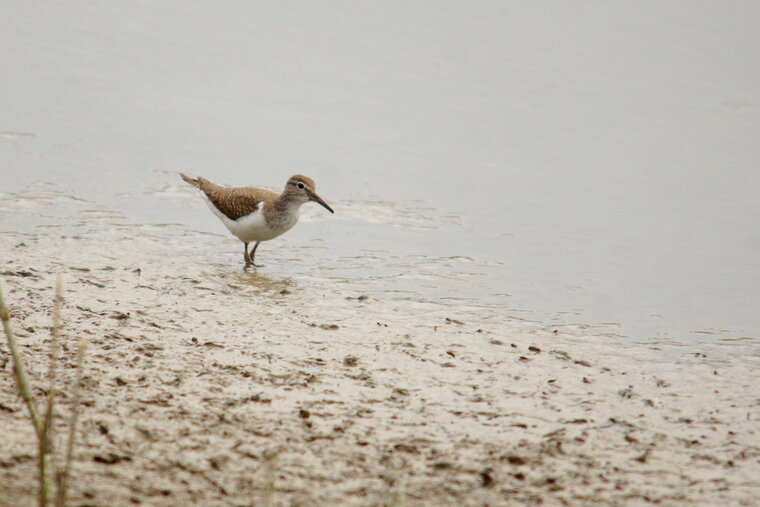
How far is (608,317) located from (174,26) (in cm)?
1283

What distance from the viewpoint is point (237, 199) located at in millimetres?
9625

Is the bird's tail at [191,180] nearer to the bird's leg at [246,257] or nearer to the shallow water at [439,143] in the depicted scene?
the shallow water at [439,143]

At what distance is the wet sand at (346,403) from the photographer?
4.43 meters

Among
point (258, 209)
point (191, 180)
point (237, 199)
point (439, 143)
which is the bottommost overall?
point (258, 209)

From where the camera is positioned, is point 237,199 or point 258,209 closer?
point 258,209

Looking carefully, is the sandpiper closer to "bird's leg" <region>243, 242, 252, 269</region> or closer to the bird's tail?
"bird's leg" <region>243, 242, 252, 269</region>

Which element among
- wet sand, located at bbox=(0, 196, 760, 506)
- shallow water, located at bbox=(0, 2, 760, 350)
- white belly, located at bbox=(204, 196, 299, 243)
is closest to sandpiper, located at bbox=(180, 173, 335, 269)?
white belly, located at bbox=(204, 196, 299, 243)

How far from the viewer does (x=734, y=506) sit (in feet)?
15.1

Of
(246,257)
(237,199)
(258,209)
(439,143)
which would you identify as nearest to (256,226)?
(258,209)

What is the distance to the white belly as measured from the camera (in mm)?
9367

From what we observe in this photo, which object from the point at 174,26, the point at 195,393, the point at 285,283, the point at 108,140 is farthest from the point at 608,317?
the point at 174,26

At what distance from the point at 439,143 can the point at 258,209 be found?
4.84m

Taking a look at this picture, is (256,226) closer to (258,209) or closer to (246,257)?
(258,209)

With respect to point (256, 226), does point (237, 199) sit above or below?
above
